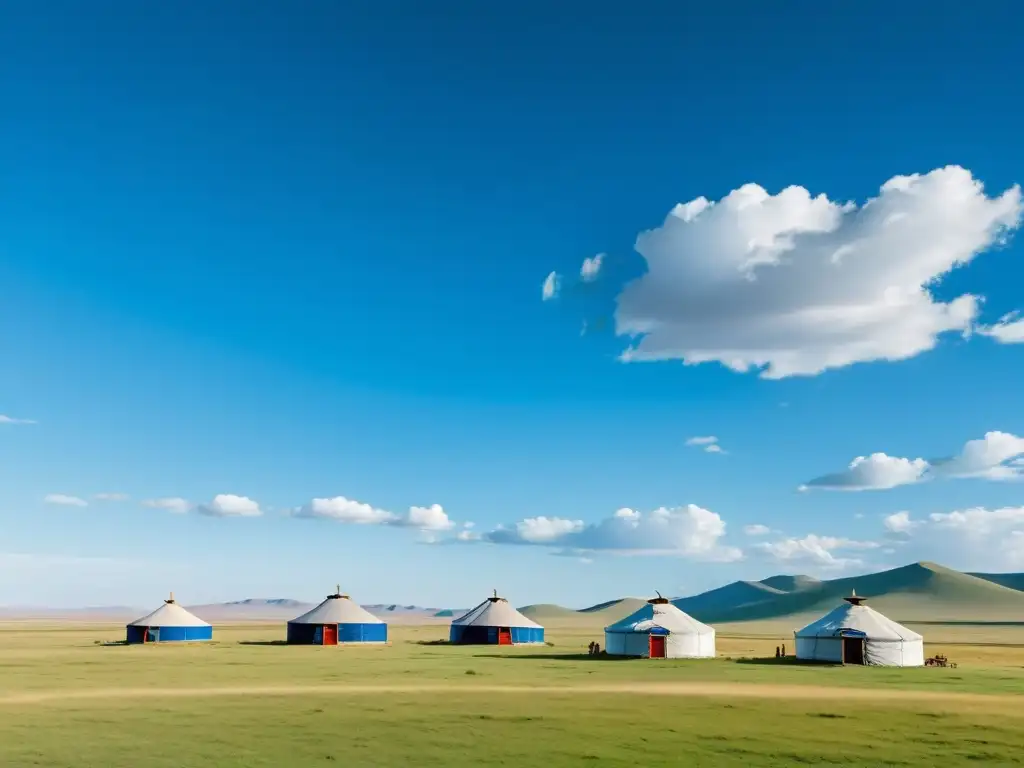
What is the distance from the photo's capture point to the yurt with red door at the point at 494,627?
267ft

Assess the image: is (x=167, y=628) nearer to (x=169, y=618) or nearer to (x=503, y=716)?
(x=169, y=618)

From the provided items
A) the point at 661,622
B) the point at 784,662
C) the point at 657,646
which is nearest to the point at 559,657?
the point at 657,646

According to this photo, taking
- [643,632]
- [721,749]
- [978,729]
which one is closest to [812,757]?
[721,749]

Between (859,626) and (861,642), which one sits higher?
(859,626)

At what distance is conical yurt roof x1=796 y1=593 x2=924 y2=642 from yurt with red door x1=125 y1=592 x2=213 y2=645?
171 ft

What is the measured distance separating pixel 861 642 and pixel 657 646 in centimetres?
1245

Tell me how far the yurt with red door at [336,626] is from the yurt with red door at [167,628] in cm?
894

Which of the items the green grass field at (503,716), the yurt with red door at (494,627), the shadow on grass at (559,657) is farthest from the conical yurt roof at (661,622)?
the yurt with red door at (494,627)

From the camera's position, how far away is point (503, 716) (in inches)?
1214

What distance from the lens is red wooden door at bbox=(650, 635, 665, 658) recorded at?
2453 inches

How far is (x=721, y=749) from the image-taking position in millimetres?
24969

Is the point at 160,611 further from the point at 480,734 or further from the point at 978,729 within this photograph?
the point at 978,729

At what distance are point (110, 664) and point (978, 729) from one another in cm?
4643

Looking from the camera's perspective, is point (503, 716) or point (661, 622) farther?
point (661, 622)
